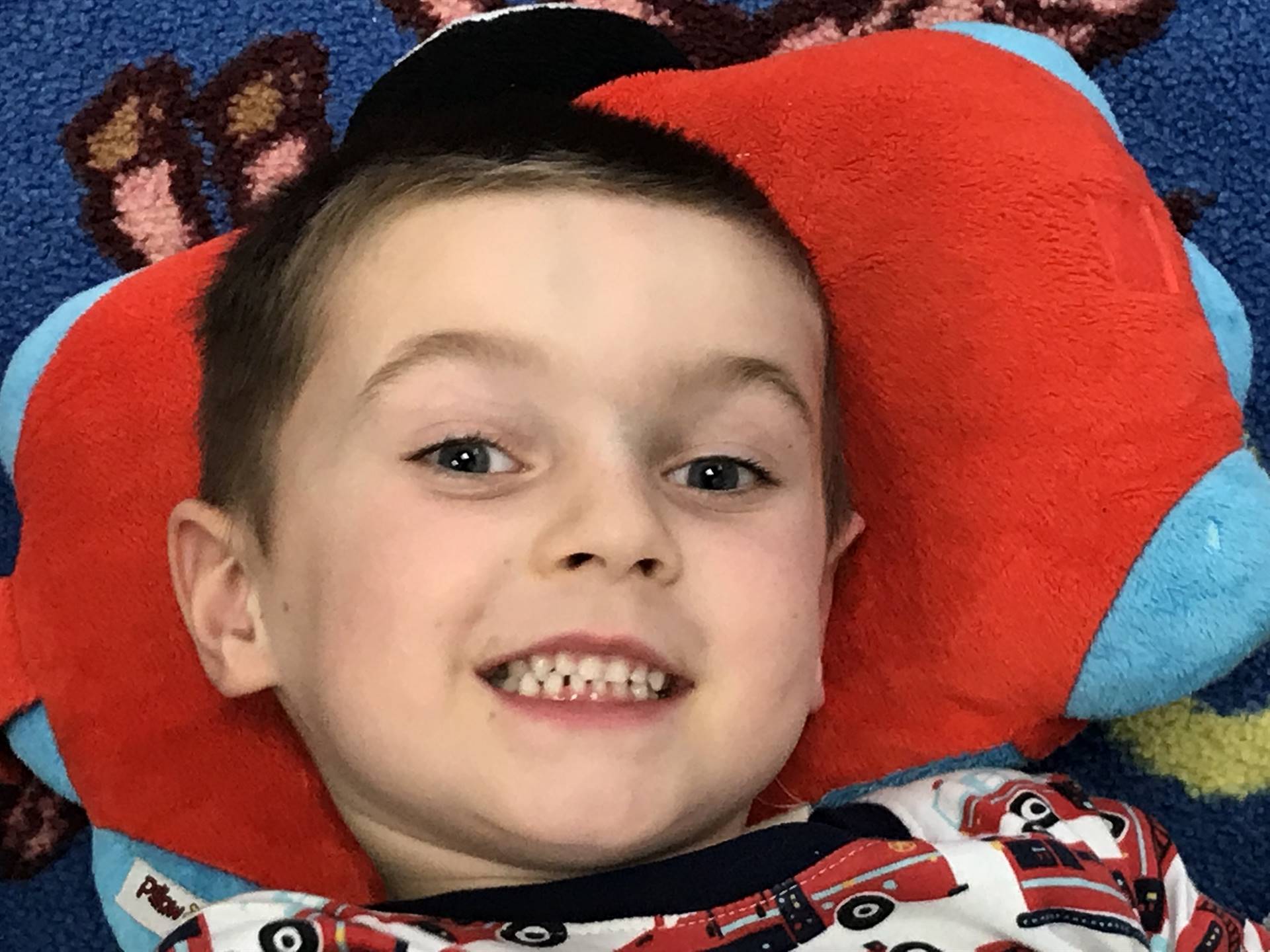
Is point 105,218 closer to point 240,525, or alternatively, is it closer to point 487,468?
point 240,525

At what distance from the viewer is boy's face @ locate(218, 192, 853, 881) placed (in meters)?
0.74

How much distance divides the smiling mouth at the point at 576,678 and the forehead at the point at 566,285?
0.51 feet

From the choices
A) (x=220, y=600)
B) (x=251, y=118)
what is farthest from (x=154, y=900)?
(x=251, y=118)

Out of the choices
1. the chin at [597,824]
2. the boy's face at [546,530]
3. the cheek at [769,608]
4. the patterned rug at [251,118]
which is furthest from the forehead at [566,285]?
the patterned rug at [251,118]

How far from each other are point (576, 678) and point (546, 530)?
8 centimetres

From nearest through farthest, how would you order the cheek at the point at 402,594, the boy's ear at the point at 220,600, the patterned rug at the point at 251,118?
the cheek at the point at 402,594, the boy's ear at the point at 220,600, the patterned rug at the point at 251,118

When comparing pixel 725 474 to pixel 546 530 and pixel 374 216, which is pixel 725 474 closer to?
pixel 546 530

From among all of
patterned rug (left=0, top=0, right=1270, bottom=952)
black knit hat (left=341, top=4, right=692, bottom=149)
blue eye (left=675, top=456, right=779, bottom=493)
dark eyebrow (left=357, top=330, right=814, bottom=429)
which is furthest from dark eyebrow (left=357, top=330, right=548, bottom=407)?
patterned rug (left=0, top=0, right=1270, bottom=952)

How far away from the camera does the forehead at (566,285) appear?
76 cm

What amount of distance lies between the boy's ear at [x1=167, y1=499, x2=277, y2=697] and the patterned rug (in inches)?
10.7

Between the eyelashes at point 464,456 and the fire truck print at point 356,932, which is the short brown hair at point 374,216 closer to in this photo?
the eyelashes at point 464,456

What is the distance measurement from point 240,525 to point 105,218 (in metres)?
0.38

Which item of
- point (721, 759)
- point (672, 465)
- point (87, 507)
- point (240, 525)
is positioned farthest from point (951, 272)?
point (87, 507)

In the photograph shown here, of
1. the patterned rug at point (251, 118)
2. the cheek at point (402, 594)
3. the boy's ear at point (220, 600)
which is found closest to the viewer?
the cheek at point (402, 594)
